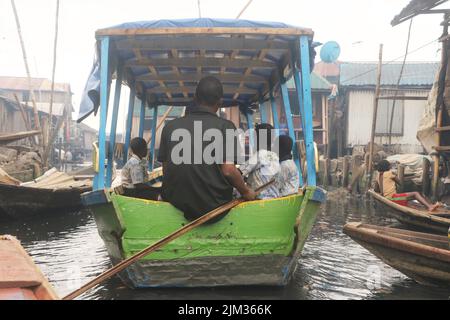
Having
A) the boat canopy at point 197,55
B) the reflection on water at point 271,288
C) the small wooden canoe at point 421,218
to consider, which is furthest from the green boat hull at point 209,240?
the small wooden canoe at point 421,218

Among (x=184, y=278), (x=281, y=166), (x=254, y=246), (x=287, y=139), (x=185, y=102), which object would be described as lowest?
(x=184, y=278)

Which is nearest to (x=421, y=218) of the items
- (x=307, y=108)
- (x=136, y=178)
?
(x=307, y=108)

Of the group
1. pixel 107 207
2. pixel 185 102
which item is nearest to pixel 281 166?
pixel 107 207

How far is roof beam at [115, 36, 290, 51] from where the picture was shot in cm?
476

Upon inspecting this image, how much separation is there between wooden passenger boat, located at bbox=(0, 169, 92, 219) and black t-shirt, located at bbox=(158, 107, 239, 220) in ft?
19.3

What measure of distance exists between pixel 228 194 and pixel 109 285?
2.04 meters

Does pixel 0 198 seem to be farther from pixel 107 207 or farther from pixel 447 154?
pixel 447 154

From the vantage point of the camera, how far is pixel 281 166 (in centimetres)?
485

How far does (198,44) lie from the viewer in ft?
15.9

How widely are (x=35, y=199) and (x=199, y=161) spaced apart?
6.78 meters

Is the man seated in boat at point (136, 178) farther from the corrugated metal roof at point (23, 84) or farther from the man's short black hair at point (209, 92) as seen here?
the corrugated metal roof at point (23, 84)

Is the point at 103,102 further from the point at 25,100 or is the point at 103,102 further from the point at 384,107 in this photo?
the point at 25,100

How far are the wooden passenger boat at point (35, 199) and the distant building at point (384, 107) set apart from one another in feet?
49.7

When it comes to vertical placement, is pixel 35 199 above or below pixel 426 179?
below
